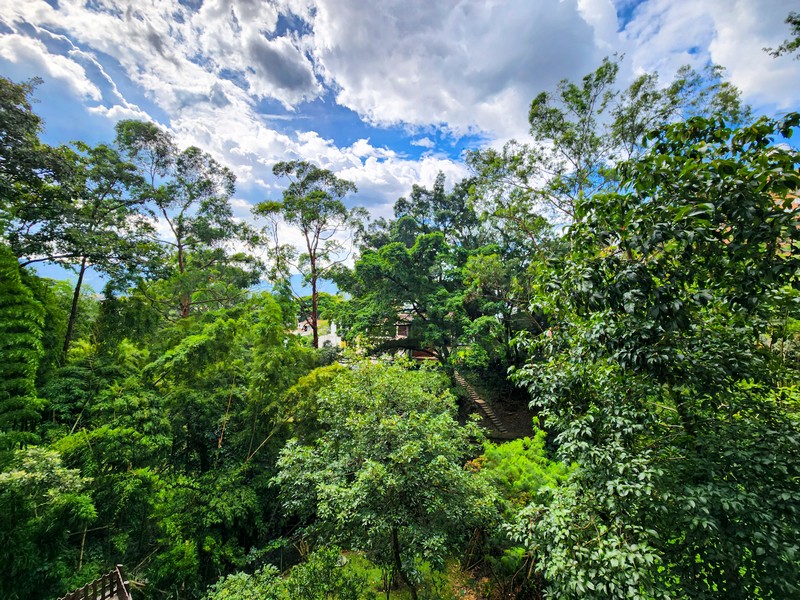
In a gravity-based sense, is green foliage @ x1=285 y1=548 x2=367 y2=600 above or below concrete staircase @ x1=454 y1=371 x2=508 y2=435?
below

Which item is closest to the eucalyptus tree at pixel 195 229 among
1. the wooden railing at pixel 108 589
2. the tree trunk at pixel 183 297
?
the tree trunk at pixel 183 297

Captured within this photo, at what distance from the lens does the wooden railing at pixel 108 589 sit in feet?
12.1

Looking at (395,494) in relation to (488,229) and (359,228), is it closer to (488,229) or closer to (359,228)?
(359,228)

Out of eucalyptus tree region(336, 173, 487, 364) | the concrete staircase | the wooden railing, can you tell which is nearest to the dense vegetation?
the wooden railing

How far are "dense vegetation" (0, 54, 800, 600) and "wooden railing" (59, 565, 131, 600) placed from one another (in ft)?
2.12

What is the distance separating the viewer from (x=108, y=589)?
3.90 meters

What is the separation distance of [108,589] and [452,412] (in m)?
5.14

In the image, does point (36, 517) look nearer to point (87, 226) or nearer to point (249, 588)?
point (249, 588)

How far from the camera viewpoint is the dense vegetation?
221 cm

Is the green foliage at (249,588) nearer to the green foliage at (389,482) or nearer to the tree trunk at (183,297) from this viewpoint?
the green foliage at (389,482)

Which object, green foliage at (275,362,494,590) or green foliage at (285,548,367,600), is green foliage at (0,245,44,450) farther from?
green foliage at (285,548,367,600)

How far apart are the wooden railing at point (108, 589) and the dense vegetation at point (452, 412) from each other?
25.5 inches

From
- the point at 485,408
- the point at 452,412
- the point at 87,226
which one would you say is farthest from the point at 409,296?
the point at 87,226

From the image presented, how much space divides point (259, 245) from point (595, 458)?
560 inches
